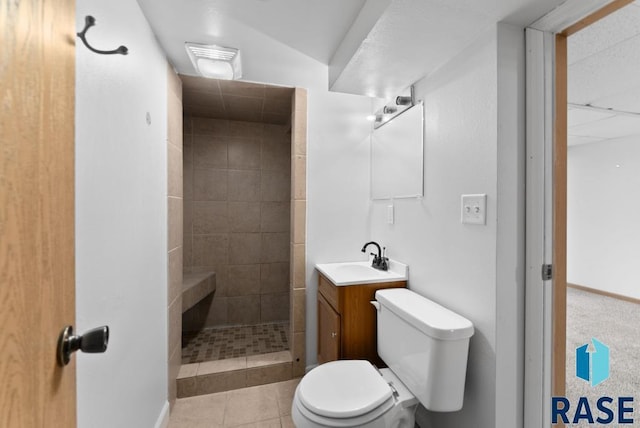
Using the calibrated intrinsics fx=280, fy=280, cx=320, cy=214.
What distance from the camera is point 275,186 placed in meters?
3.12

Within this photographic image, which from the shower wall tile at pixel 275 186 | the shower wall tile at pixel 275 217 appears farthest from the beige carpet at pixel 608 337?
the shower wall tile at pixel 275 186

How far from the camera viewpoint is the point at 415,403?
1322mm

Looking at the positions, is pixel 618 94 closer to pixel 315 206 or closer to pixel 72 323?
pixel 315 206

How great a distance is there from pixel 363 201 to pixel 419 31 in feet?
4.25

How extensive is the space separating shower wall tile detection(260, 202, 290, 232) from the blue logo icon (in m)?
2.70

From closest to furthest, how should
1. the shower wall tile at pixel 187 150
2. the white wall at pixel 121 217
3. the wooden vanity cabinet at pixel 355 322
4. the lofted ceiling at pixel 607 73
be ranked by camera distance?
1. the white wall at pixel 121 217
2. the lofted ceiling at pixel 607 73
3. the wooden vanity cabinet at pixel 355 322
4. the shower wall tile at pixel 187 150

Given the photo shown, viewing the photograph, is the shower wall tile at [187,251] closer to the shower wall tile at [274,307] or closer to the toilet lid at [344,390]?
the shower wall tile at [274,307]

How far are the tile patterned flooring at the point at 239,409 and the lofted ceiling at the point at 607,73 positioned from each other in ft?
8.97

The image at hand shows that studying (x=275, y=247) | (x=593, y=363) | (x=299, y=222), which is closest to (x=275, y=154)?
(x=275, y=247)

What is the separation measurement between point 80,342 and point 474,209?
1.41 meters

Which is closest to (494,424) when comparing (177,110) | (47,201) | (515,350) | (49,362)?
(515,350)

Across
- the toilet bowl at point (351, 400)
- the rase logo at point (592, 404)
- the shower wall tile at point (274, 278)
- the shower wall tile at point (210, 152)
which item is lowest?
the rase logo at point (592, 404)

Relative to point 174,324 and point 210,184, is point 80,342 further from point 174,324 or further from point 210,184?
point 210,184

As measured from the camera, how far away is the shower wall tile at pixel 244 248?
119 inches
